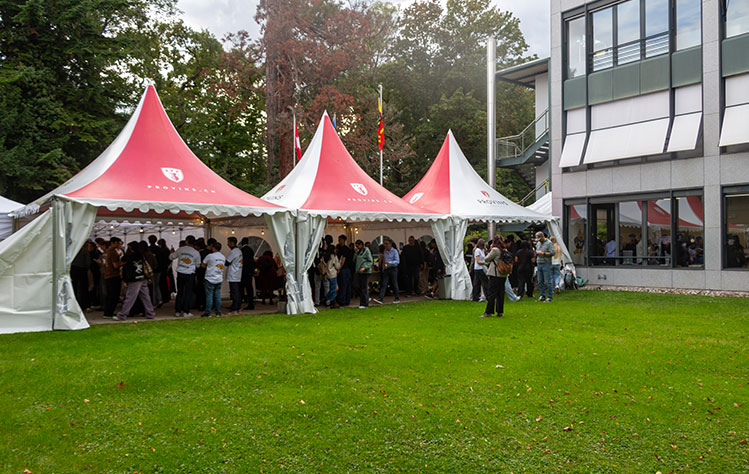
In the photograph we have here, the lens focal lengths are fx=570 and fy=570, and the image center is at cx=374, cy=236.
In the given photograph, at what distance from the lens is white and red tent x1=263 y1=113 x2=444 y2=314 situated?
1245 cm

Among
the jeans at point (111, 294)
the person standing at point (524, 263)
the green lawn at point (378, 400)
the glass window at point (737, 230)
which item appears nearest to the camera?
the green lawn at point (378, 400)

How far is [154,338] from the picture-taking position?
9008mm

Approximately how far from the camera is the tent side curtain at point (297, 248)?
12344 millimetres

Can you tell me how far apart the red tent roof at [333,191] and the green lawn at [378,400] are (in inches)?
164

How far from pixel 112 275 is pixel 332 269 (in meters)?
4.67

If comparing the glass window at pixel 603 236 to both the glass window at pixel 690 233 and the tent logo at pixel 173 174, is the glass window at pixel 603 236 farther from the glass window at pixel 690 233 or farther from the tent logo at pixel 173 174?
the tent logo at pixel 173 174

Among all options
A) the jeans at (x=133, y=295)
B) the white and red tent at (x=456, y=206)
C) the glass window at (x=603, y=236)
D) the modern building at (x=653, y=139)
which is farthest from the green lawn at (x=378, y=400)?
the glass window at (x=603, y=236)

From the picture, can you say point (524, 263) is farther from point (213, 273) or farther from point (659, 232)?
point (213, 273)

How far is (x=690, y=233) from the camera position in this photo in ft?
53.0

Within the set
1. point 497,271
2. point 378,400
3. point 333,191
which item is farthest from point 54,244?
point 497,271

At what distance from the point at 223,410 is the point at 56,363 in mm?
3174

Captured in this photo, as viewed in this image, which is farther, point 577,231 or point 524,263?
point 577,231

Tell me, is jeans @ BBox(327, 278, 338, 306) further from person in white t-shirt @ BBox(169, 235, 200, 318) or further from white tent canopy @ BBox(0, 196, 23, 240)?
white tent canopy @ BBox(0, 196, 23, 240)

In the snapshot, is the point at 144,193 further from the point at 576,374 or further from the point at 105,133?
the point at 105,133
